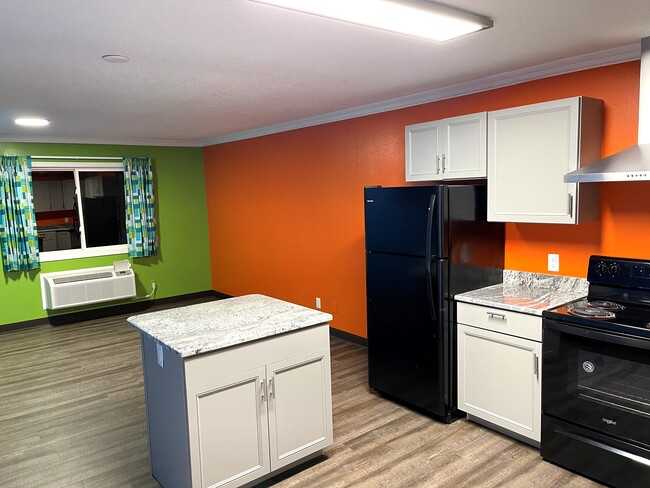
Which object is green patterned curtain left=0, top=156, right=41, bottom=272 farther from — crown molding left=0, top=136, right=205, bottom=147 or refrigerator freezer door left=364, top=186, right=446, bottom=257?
refrigerator freezer door left=364, top=186, right=446, bottom=257

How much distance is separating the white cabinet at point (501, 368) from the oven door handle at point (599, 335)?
111 millimetres

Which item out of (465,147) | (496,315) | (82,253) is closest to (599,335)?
(496,315)

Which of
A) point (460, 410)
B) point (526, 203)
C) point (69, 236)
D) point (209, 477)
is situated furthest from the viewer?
point (69, 236)

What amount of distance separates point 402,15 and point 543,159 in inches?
56.4

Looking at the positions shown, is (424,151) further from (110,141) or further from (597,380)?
(110,141)

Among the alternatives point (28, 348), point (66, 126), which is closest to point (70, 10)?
point (66, 126)

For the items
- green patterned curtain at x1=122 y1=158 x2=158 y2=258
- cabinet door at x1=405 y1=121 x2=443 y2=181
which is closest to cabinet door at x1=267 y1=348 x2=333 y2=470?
cabinet door at x1=405 y1=121 x2=443 y2=181

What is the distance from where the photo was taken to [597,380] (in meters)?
2.59

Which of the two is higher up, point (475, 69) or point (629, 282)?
point (475, 69)

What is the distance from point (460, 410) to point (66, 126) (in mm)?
4749

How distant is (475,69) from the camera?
3227 mm

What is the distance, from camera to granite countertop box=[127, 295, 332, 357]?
2.35 m

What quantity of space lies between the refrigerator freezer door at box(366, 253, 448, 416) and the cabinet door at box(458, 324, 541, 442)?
0.16m

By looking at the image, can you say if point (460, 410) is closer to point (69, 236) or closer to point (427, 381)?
point (427, 381)
